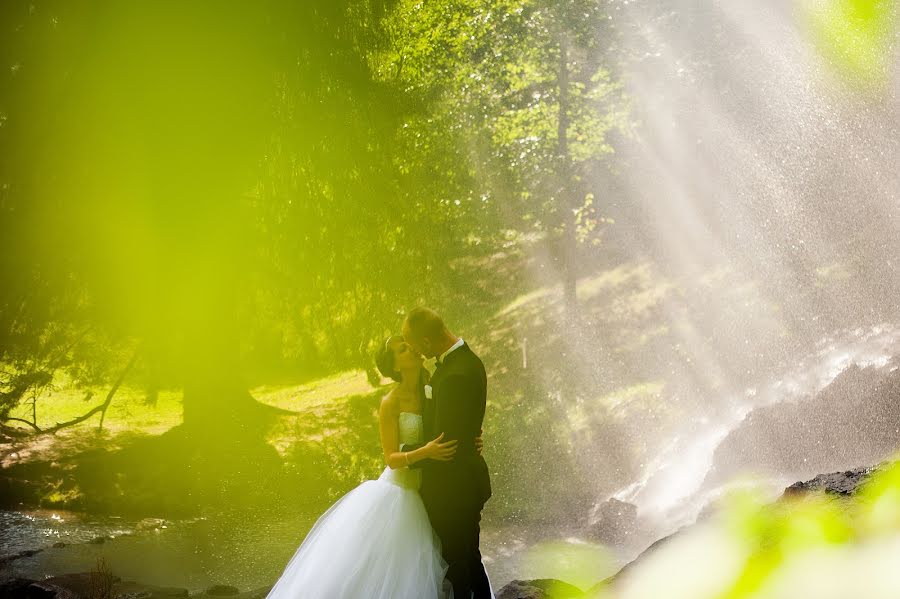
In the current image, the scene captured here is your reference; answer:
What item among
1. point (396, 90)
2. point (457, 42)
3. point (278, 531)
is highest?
point (457, 42)

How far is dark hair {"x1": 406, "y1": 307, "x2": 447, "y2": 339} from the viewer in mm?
2539

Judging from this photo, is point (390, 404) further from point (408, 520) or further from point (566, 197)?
point (566, 197)

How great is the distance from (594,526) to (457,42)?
19.0ft

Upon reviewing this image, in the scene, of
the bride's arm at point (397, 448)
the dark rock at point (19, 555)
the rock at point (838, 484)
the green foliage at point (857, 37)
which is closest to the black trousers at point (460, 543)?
the bride's arm at point (397, 448)

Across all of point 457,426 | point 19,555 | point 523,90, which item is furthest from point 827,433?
point 19,555

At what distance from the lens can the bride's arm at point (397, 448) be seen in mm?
2584

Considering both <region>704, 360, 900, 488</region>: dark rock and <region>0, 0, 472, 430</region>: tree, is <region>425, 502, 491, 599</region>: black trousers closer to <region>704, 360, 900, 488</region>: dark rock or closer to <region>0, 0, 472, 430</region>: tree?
<region>0, 0, 472, 430</region>: tree

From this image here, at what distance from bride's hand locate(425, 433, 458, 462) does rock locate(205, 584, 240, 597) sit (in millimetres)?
3961

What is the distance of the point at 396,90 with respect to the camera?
26.1 ft

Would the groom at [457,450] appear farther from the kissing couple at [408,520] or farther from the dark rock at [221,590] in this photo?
the dark rock at [221,590]

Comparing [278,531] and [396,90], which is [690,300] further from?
[278,531]

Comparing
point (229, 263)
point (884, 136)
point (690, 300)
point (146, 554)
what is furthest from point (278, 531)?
point (884, 136)

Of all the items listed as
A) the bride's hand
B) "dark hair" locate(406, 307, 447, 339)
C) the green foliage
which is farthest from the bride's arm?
the green foliage

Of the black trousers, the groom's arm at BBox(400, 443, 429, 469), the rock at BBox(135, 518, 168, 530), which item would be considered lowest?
the rock at BBox(135, 518, 168, 530)
